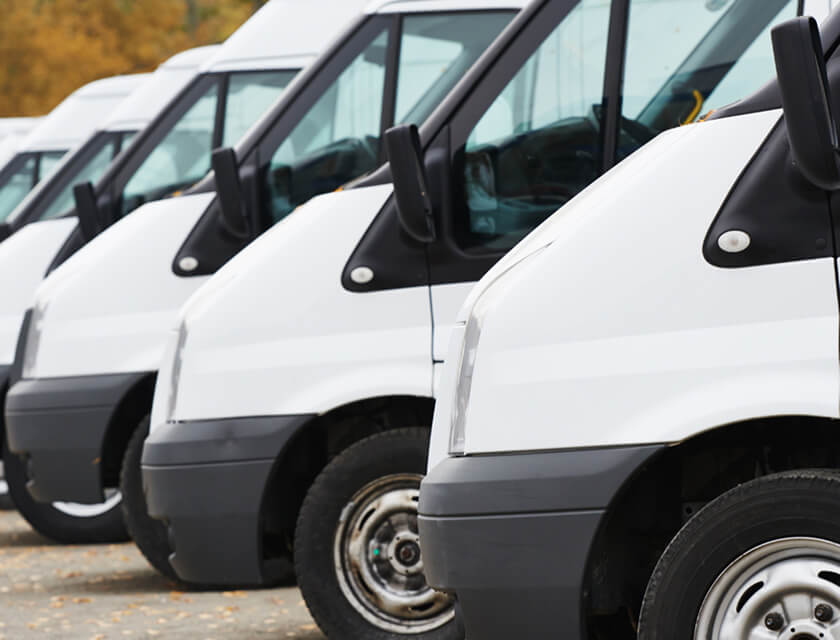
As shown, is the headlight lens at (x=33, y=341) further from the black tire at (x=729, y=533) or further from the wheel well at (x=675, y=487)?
the black tire at (x=729, y=533)

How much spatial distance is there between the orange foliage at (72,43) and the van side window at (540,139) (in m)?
33.1

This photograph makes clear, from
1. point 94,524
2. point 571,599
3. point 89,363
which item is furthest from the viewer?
point 94,524

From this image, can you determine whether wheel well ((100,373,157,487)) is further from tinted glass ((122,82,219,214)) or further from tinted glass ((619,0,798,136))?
tinted glass ((619,0,798,136))

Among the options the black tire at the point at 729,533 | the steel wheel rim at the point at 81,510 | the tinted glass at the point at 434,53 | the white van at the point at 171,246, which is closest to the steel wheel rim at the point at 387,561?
the white van at the point at 171,246

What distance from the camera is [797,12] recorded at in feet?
21.5

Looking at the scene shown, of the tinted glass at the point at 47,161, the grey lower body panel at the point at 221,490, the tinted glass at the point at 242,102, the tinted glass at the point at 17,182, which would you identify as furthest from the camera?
the tinted glass at the point at 17,182

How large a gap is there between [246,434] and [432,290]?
90cm

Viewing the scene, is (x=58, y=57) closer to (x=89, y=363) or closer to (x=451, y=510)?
(x=89, y=363)

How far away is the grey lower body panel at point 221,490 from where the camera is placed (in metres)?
7.13

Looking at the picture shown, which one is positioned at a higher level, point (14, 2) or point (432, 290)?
point (14, 2)

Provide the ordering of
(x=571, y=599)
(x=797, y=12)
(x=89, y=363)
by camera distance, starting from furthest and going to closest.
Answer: (x=89, y=363)
(x=797, y=12)
(x=571, y=599)

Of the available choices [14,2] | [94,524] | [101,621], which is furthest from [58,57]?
[101,621]

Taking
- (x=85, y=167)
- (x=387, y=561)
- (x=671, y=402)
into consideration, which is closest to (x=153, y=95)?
(x=85, y=167)

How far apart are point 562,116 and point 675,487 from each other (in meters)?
2.28
